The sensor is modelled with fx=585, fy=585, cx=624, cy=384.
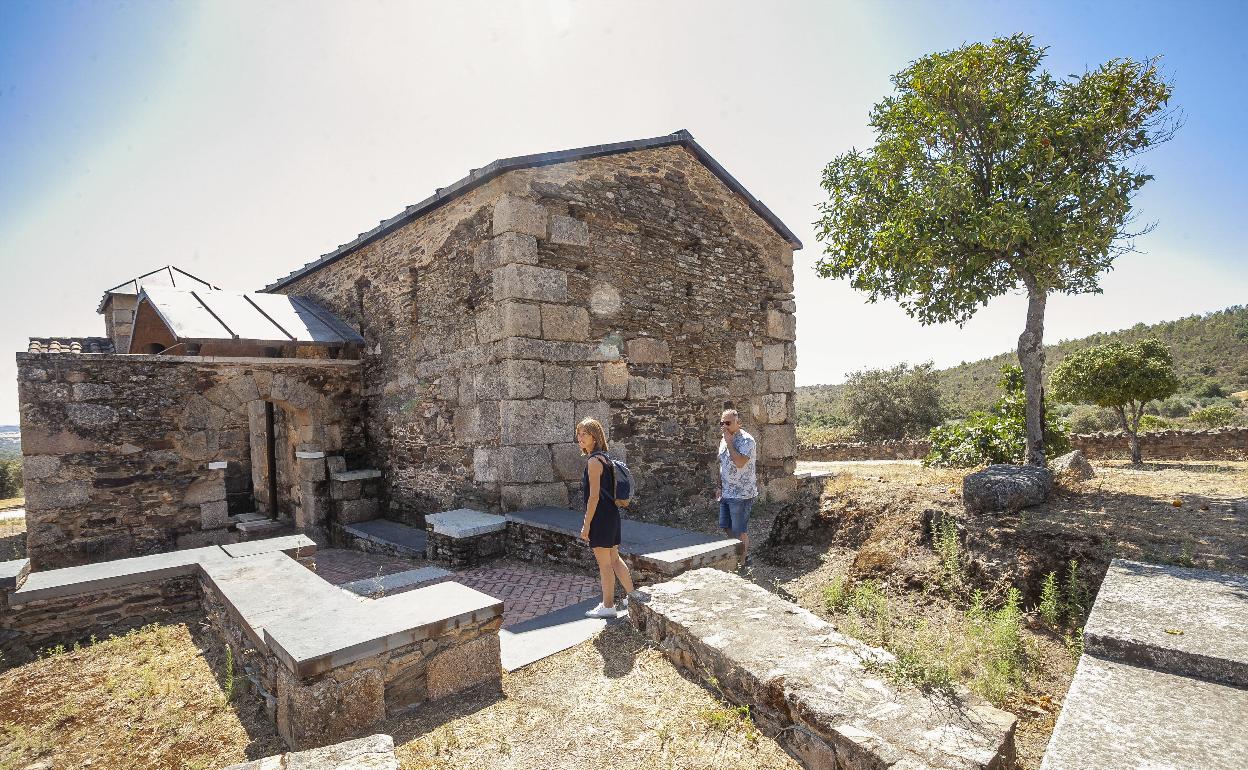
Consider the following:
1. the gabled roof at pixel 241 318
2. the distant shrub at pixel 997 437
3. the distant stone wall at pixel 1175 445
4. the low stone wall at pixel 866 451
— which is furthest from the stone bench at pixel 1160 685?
the low stone wall at pixel 866 451

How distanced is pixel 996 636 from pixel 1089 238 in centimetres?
487

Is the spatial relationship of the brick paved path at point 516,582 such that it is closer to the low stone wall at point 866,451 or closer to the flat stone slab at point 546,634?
the flat stone slab at point 546,634

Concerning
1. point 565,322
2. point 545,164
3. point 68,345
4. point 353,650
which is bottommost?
point 353,650

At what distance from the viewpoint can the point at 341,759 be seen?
7.88 ft

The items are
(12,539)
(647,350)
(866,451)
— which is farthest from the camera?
(866,451)

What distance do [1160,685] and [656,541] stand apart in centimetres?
381

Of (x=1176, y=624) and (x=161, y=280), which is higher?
(x=161, y=280)

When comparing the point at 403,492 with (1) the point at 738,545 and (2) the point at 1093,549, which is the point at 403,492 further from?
(2) the point at 1093,549

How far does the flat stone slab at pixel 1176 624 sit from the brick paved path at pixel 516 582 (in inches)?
141

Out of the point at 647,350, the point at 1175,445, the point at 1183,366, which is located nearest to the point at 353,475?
the point at 647,350

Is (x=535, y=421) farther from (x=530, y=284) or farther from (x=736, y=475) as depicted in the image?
(x=736, y=475)

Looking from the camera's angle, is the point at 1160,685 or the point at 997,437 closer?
the point at 1160,685

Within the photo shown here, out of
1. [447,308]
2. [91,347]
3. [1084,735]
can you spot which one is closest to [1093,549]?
[1084,735]

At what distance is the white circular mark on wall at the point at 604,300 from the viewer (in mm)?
7531
